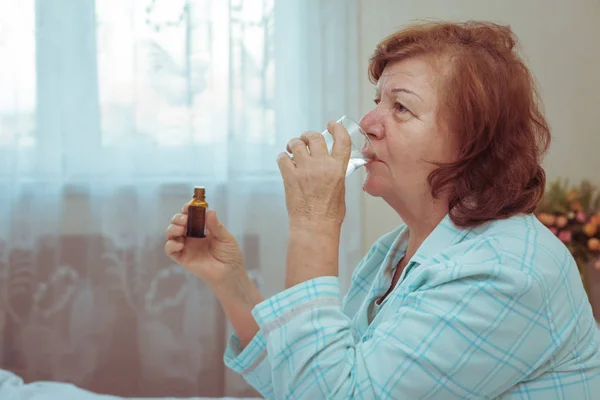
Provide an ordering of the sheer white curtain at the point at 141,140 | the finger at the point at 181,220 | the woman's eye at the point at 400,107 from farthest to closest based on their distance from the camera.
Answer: the sheer white curtain at the point at 141,140 < the finger at the point at 181,220 < the woman's eye at the point at 400,107

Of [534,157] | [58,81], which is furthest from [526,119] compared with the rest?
[58,81]

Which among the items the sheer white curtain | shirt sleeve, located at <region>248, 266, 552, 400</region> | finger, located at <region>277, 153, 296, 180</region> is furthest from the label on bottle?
the sheer white curtain

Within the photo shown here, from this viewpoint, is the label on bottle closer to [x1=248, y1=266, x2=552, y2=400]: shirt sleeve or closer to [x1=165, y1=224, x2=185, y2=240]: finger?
[x1=165, y1=224, x2=185, y2=240]: finger

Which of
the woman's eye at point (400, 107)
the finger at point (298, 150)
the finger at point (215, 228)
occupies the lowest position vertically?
the finger at point (215, 228)

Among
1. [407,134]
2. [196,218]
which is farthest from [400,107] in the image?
[196,218]

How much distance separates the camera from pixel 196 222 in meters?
1.28

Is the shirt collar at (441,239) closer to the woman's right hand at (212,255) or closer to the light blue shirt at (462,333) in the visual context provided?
the light blue shirt at (462,333)

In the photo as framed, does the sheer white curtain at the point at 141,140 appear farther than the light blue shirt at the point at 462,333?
Yes

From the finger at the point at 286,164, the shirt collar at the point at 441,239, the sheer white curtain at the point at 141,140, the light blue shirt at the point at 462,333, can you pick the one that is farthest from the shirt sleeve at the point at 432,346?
the sheer white curtain at the point at 141,140

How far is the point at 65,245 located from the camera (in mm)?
2732

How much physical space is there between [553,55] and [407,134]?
1854 millimetres

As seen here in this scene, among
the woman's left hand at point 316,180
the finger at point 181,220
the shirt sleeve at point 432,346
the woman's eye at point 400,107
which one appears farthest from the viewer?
the finger at point 181,220

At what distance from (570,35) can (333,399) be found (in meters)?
2.30

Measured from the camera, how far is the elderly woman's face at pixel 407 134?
119 cm
